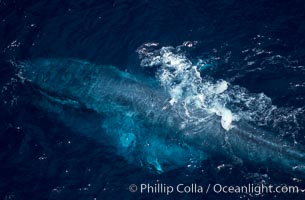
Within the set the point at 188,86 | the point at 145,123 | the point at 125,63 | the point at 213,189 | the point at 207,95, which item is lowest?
the point at 213,189

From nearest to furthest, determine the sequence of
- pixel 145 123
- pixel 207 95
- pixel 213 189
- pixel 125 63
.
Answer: pixel 213 189, pixel 145 123, pixel 207 95, pixel 125 63

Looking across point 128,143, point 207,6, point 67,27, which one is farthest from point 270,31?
point 67,27

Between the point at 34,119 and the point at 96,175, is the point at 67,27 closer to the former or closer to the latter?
the point at 34,119

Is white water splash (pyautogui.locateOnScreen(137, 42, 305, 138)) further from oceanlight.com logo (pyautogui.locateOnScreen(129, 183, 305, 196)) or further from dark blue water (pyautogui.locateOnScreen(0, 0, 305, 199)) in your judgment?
oceanlight.com logo (pyautogui.locateOnScreen(129, 183, 305, 196))

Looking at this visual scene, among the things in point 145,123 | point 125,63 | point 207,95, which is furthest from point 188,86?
point 125,63

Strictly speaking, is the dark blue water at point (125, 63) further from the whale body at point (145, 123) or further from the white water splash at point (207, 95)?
the whale body at point (145, 123)

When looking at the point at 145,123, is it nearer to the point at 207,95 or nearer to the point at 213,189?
the point at 207,95

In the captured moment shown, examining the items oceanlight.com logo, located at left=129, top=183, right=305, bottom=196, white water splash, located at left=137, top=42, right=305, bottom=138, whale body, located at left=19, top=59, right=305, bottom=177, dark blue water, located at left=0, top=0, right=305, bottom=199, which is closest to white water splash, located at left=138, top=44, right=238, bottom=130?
white water splash, located at left=137, top=42, right=305, bottom=138

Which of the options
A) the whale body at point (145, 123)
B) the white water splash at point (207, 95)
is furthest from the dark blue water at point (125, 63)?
the whale body at point (145, 123)
